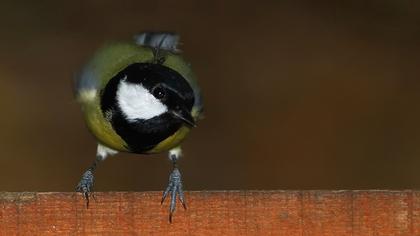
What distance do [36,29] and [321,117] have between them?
0.78 metres

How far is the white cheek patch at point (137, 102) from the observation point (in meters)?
1.58

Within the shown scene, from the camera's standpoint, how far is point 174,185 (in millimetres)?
1403

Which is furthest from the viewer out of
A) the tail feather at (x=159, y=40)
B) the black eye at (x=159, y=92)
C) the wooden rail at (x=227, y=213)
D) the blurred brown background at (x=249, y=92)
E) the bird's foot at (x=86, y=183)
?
the blurred brown background at (x=249, y=92)

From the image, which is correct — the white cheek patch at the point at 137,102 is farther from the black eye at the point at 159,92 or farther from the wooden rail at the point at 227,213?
the wooden rail at the point at 227,213

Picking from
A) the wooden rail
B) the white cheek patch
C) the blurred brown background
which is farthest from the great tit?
the wooden rail

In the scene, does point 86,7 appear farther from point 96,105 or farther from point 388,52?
point 388,52

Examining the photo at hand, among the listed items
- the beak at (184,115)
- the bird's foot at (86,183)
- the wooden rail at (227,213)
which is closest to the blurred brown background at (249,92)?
the bird's foot at (86,183)

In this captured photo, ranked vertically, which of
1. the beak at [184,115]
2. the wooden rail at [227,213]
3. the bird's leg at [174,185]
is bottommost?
the wooden rail at [227,213]

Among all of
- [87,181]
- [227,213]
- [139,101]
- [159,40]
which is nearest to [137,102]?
[139,101]

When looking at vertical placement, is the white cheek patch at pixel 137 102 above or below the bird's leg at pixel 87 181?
above

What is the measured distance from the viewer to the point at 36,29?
227 cm

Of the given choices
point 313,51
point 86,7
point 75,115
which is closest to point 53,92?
point 75,115

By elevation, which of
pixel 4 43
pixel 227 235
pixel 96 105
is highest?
pixel 4 43

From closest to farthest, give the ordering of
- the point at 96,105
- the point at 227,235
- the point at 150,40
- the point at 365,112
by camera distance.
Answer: the point at 227,235 → the point at 96,105 → the point at 150,40 → the point at 365,112
